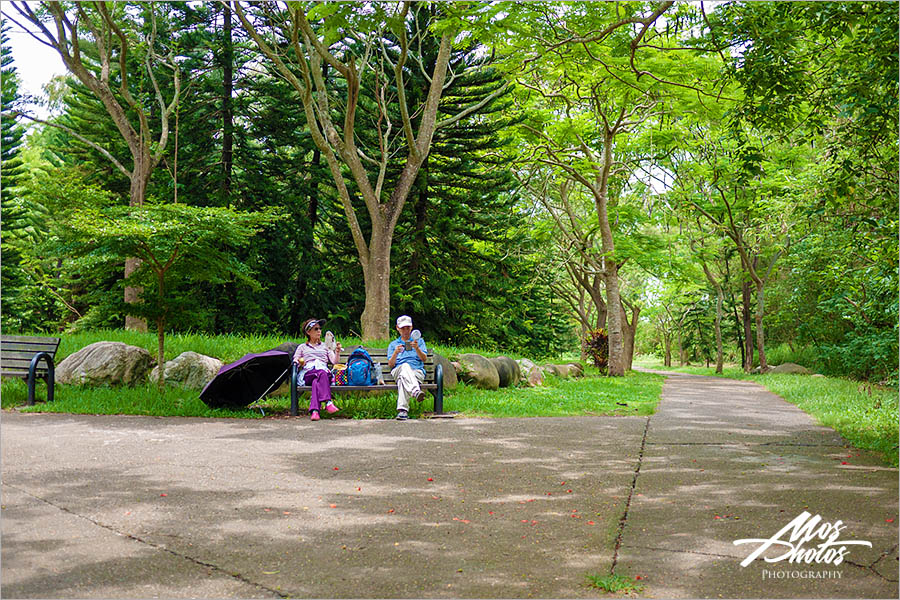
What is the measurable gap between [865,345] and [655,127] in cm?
859

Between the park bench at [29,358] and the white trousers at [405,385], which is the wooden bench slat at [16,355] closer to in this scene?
the park bench at [29,358]

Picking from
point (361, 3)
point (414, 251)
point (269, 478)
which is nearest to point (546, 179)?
point (414, 251)

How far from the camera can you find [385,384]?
1008 cm

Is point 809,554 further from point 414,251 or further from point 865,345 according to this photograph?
point 414,251

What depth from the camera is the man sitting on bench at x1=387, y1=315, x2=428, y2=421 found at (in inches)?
372

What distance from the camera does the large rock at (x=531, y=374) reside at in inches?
607

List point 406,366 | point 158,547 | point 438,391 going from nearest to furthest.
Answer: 1. point 158,547
2. point 406,366
3. point 438,391

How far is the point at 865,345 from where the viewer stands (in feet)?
44.8

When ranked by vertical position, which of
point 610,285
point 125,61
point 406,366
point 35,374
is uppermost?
point 125,61

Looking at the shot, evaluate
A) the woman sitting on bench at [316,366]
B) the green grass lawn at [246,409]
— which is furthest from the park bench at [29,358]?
the woman sitting on bench at [316,366]

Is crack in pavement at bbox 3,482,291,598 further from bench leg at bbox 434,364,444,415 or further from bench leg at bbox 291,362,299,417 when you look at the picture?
bench leg at bbox 434,364,444,415

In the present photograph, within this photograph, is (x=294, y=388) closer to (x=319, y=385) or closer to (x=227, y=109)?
(x=319, y=385)
